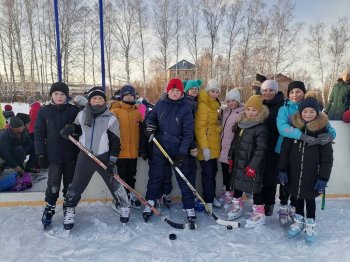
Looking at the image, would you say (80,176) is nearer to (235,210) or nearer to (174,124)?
(174,124)

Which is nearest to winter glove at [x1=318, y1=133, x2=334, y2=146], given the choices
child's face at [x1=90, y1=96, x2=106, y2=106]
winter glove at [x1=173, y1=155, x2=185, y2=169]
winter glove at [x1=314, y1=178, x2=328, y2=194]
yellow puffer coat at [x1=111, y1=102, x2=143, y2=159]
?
winter glove at [x1=314, y1=178, x2=328, y2=194]

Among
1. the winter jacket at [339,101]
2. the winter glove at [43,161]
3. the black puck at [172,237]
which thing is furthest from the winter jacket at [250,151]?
the winter jacket at [339,101]

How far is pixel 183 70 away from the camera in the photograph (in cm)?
2203

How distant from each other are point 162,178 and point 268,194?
122 centimetres

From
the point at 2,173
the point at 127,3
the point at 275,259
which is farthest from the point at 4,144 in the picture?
the point at 127,3

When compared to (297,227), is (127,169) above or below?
above

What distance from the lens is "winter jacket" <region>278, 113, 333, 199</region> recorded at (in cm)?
271

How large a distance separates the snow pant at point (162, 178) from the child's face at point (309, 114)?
126 cm

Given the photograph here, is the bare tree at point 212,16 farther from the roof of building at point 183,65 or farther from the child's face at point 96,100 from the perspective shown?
the child's face at point 96,100

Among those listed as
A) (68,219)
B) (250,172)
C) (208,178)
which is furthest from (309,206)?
(68,219)

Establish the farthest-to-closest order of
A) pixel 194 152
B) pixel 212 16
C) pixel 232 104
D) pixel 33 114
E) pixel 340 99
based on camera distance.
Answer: pixel 212 16, pixel 33 114, pixel 340 99, pixel 232 104, pixel 194 152

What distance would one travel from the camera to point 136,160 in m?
3.57

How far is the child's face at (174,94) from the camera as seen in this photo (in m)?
3.06

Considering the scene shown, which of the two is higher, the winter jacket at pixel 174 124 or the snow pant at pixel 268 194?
the winter jacket at pixel 174 124
